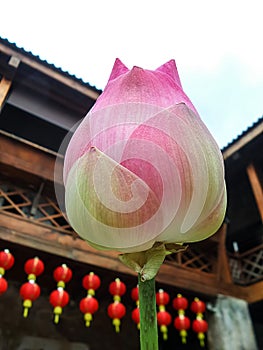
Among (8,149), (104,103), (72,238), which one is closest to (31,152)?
(8,149)

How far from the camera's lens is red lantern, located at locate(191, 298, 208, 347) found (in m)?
4.14

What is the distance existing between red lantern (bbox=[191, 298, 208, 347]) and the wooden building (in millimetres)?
145

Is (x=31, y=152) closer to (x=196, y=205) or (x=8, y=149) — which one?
(x=8, y=149)

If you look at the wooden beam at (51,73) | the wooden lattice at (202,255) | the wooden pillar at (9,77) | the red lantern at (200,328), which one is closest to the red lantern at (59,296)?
the red lantern at (200,328)

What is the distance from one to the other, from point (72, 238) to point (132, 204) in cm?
360

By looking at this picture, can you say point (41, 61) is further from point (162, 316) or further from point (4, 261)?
point (162, 316)

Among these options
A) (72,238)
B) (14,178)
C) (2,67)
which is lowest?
(72,238)

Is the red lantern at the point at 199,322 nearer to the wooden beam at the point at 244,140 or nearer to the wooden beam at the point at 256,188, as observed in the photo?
the wooden beam at the point at 256,188

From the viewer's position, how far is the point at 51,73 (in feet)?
14.8

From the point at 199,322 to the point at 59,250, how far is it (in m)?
1.94

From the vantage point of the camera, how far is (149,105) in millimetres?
422

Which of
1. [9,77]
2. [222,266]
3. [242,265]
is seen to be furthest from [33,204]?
[242,265]

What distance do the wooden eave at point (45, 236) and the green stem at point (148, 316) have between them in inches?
128

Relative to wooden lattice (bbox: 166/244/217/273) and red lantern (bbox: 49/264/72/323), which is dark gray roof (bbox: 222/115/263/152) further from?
red lantern (bbox: 49/264/72/323)
